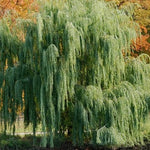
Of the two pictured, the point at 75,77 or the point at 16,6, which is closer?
the point at 75,77

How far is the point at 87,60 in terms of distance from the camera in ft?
29.9

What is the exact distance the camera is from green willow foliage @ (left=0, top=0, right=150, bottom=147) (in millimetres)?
8234

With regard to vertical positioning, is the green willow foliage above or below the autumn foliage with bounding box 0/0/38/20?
below

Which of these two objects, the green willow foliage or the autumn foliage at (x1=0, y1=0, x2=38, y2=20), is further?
the autumn foliage at (x1=0, y1=0, x2=38, y2=20)

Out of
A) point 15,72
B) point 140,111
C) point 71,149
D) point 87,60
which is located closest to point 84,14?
point 87,60

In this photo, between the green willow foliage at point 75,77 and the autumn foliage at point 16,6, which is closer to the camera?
the green willow foliage at point 75,77

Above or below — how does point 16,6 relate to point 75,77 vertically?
above

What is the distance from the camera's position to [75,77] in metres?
8.74

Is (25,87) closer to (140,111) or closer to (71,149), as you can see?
(71,149)

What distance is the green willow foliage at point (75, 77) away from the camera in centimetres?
823

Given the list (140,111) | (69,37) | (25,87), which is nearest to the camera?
(69,37)

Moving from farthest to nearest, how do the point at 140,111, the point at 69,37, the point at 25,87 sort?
1. the point at 140,111
2. the point at 25,87
3. the point at 69,37

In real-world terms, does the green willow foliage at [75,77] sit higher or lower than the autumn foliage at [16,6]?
lower

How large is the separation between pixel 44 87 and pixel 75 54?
1.14 meters
